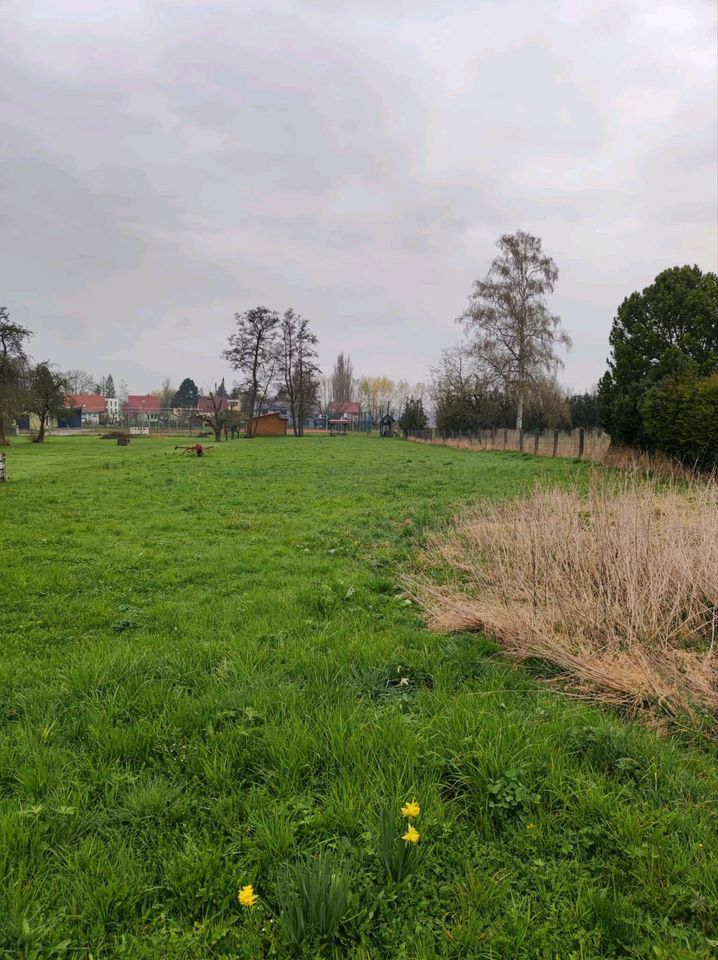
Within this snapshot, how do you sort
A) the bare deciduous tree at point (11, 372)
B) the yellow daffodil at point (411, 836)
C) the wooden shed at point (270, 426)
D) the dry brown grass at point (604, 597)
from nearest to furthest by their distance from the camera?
1. the yellow daffodil at point (411, 836)
2. the dry brown grass at point (604, 597)
3. the bare deciduous tree at point (11, 372)
4. the wooden shed at point (270, 426)

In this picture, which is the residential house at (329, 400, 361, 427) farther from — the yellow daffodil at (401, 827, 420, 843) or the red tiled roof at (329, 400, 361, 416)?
the yellow daffodil at (401, 827, 420, 843)

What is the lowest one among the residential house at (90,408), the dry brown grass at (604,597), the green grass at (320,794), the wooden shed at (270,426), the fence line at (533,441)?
the green grass at (320,794)

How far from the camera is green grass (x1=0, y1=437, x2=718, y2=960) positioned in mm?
1654

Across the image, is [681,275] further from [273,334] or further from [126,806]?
[273,334]

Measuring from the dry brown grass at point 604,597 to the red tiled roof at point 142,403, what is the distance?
324ft

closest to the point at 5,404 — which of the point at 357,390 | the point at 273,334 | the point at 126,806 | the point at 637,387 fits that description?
the point at 273,334

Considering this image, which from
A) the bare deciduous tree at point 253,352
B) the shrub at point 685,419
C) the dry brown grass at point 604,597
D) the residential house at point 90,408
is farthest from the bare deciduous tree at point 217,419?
the residential house at point 90,408

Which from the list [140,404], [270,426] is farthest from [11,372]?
[140,404]

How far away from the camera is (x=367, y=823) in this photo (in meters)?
2.01

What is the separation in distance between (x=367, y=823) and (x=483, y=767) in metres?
0.61

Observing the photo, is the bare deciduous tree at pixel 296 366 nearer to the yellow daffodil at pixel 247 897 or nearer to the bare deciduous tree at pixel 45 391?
the bare deciduous tree at pixel 45 391

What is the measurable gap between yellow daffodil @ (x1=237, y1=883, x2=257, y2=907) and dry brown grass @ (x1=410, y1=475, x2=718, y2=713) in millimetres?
2220

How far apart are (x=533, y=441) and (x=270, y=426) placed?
34.2m

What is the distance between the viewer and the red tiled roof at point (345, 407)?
86.2 metres
